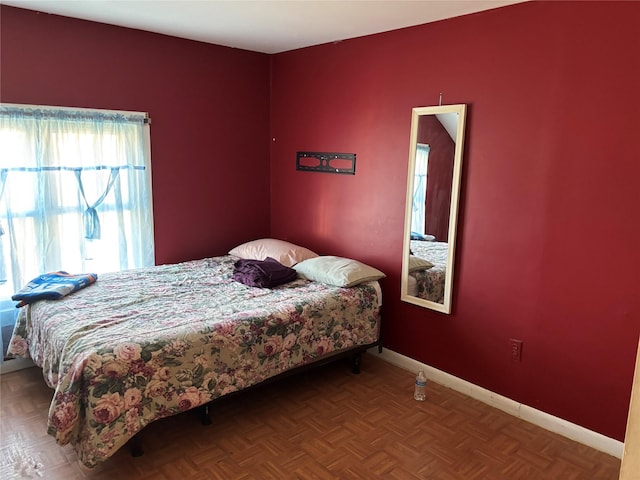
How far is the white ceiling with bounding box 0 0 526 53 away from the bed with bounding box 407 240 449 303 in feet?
4.72

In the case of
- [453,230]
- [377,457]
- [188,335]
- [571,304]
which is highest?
[453,230]

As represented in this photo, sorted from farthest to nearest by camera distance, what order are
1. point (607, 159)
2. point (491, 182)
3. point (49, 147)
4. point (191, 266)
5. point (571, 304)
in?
point (191, 266) → point (49, 147) → point (491, 182) → point (571, 304) → point (607, 159)

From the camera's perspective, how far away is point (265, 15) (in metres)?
3.09

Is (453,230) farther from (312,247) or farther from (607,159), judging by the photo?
(312,247)

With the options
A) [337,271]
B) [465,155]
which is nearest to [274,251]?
[337,271]

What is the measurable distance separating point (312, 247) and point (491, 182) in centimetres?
175

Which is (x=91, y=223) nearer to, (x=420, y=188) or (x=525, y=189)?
(x=420, y=188)

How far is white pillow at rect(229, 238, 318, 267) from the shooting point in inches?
151

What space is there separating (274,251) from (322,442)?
1666 mm

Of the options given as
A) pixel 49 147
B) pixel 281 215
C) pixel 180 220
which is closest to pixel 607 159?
pixel 281 215

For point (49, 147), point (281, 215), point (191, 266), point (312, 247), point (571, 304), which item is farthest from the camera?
point (281, 215)

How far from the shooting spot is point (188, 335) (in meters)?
2.51

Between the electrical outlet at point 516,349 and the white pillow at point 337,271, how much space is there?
0.98m

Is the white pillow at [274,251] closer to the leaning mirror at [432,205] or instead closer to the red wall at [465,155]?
the red wall at [465,155]
